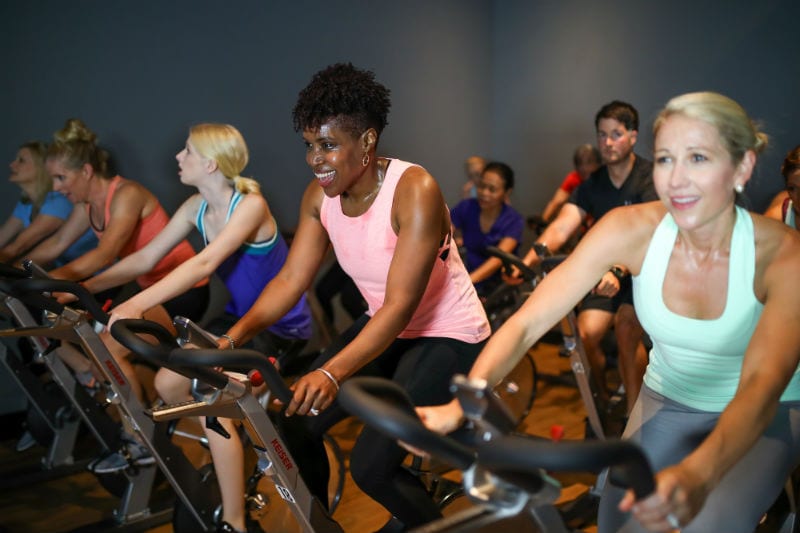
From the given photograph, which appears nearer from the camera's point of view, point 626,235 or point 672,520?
point 672,520

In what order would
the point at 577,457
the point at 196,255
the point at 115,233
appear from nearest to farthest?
the point at 577,457 < the point at 196,255 < the point at 115,233

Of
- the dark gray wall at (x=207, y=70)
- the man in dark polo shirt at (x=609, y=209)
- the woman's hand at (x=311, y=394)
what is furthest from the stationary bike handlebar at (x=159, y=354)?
the dark gray wall at (x=207, y=70)

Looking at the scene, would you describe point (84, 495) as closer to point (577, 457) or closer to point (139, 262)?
point (139, 262)

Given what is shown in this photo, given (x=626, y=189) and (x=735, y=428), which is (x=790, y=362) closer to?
(x=735, y=428)

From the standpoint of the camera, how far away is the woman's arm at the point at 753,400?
3.56 ft

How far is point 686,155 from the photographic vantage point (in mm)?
1525

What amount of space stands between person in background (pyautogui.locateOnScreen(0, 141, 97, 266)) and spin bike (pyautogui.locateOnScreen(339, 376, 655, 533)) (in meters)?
2.91

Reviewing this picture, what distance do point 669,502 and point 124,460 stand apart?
2.44 meters

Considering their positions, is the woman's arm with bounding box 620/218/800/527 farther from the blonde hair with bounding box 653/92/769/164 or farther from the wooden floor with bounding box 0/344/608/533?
the wooden floor with bounding box 0/344/608/533

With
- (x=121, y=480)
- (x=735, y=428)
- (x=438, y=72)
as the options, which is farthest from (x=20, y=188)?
(x=735, y=428)

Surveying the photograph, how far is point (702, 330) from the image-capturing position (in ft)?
5.18

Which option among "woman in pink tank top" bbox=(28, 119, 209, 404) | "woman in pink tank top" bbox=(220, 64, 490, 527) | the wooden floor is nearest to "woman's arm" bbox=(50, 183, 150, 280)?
"woman in pink tank top" bbox=(28, 119, 209, 404)

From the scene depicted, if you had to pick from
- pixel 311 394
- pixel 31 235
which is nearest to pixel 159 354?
pixel 311 394

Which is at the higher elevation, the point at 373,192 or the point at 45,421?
the point at 373,192
